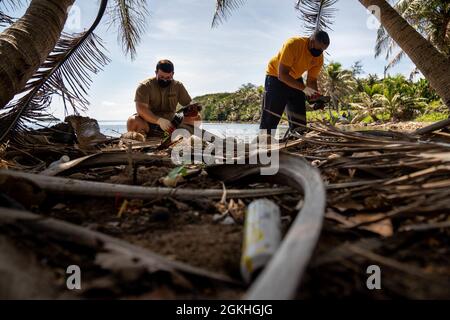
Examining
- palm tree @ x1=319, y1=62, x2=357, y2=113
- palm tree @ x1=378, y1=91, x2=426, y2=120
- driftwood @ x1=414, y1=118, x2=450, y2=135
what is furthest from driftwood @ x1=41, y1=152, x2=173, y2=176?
palm tree @ x1=319, y1=62, x2=357, y2=113

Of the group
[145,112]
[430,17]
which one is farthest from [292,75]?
[430,17]

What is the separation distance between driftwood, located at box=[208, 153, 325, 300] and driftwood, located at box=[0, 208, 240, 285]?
19 centimetres

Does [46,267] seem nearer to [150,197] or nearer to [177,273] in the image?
[177,273]

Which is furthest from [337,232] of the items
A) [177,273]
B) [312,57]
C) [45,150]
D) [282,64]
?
[312,57]

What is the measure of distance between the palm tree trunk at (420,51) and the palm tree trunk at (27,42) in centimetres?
375

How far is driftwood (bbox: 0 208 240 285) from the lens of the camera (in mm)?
776

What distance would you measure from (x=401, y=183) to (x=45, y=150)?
2410 mm

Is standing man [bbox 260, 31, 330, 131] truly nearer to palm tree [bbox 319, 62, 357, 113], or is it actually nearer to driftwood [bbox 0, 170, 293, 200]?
driftwood [bbox 0, 170, 293, 200]

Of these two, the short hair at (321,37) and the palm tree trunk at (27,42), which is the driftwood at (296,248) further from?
the short hair at (321,37)

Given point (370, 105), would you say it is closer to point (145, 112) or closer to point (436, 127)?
point (145, 112)

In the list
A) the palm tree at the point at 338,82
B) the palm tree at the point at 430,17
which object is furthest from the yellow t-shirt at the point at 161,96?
the palm tree at the point at 338,82

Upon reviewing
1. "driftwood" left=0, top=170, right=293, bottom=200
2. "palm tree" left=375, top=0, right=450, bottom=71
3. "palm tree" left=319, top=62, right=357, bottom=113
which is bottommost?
"driftwood" left=0, top=170, right=293, bottom=200
